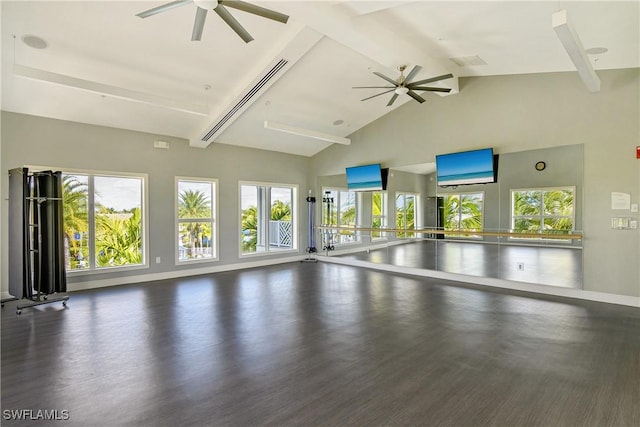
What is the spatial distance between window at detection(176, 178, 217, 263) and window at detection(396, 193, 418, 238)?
173 inches

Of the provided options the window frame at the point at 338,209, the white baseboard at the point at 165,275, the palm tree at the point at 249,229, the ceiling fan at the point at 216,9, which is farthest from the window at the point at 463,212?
the ceiling fan at the point at 216,9

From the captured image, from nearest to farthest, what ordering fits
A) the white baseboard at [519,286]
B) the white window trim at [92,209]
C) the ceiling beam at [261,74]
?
the ceiling beam at [261,74]
the white baseboard at [519,286]
the white window trim at [92,209]

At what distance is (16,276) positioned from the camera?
16.8ft

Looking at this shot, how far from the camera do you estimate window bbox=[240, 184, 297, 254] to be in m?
8.73

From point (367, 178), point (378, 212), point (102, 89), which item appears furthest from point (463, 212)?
point (102, 89)

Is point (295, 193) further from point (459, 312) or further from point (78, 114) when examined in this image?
point (459, 312)

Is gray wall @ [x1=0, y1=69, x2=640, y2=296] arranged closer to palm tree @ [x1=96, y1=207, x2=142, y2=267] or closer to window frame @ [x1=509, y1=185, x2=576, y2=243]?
window frame @ [x1=509, y1=185, x2=576, y2=243]

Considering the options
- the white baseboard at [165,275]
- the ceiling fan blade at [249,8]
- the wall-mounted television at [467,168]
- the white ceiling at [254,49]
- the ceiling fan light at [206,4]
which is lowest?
the white baseboard at [165,275]

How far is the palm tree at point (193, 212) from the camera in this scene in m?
7.62

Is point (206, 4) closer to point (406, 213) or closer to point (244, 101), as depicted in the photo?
point (244, 101)

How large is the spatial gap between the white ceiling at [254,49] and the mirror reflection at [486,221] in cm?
173

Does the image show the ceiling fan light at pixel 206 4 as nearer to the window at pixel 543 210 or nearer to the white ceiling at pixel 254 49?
the white ceiling at pixel 254 49

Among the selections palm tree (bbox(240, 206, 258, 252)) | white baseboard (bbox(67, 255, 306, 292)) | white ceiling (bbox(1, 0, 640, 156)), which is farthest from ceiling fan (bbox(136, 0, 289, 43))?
palm tree (bbox(240, 206, 258, 252))

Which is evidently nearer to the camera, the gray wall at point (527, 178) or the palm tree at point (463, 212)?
the gray wall at point (527, 178)
